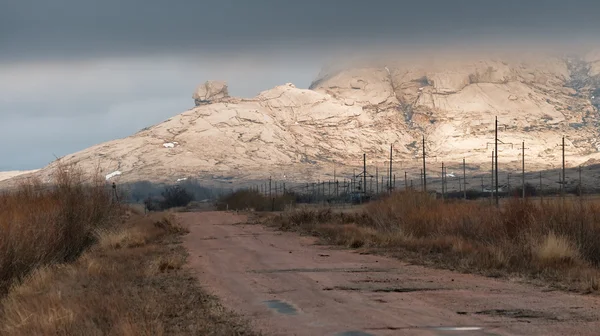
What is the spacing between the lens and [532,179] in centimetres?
16962

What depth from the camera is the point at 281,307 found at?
15.3m

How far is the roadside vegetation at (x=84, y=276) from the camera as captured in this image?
13234 millimetres

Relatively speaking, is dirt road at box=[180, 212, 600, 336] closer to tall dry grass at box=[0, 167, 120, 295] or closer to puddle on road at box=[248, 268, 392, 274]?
puddle on road at box=[248, 268, 392, 274]

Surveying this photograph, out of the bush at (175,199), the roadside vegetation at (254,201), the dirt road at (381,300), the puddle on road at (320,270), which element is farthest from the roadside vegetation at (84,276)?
the bush at (175,199)

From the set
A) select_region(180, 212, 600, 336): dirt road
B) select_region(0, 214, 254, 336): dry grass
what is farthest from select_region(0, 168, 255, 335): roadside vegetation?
select_region(180, 212, 600, 336): dirt road

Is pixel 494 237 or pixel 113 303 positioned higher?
pixel 494 237

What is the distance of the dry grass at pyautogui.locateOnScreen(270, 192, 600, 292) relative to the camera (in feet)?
67.8

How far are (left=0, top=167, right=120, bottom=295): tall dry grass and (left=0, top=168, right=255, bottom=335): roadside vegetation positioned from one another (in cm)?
3

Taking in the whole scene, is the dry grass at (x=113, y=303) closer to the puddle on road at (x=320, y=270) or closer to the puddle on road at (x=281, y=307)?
the puddle on road at (x=281, y=307)

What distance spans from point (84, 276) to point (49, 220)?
7.43 feet

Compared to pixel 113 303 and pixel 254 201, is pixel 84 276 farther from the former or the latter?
pixel 254 201

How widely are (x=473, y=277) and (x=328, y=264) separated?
563cm

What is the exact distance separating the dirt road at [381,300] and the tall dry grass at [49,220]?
3.86 meters

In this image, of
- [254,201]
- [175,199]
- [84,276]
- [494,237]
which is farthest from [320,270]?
[175,199]
